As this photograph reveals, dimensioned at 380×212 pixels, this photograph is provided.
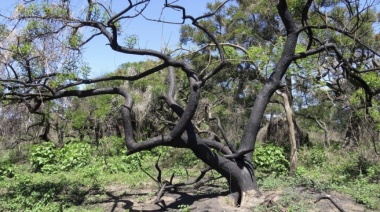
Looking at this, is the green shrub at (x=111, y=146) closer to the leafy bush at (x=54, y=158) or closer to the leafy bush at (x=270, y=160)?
the leafy bush at (x=54, y=158)

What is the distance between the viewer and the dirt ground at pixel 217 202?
24.8ft

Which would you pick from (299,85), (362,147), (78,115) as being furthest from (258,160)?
(78,115)

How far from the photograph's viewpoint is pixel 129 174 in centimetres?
1196

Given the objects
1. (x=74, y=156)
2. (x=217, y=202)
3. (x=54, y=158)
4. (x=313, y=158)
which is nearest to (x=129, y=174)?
(x=74, y=156)

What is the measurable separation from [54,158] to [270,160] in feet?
20.8

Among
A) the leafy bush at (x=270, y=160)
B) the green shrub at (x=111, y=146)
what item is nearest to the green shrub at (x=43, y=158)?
the green shrub at (x=111, y=146)

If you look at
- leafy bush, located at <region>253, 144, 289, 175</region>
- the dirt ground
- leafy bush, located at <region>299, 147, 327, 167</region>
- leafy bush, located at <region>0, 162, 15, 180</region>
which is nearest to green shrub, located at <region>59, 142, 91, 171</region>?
leafy bush, located at <region>0, 162, 15, 180</region>

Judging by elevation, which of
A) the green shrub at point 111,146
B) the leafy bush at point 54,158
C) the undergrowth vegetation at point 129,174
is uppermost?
the green shrub at point 111,146

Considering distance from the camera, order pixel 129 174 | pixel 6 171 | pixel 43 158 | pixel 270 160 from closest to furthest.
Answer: pixel 129 174 → pixel 6 171 → pixel 270 160 → pixel 43 158

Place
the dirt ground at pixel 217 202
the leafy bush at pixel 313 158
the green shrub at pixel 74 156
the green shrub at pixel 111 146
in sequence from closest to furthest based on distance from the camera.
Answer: the dirt ground at pixel 217 202, the green shrub at pixel 74 156, the leafy bush at pixel 313 158, the green shrub at pixel 111 146

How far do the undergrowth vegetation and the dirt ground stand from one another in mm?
112

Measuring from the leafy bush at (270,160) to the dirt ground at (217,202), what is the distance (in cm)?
381

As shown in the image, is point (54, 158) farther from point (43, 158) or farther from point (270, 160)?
point (270, 160)

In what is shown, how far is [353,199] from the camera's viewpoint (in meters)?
8.46
